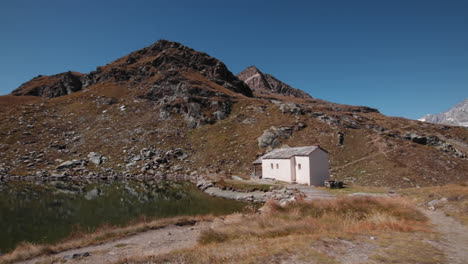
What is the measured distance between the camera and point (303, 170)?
127 feet

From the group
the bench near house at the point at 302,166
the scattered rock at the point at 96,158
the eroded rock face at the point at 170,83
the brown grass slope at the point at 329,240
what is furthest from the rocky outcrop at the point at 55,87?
the brown grass slope at the point at 329,240

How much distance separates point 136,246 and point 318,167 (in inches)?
1157

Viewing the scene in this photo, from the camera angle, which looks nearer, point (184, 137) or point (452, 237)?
point (452, 237)

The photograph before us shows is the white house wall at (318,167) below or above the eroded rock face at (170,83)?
below

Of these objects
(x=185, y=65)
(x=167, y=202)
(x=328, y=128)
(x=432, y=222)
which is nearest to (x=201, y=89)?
(x=185, y=65)

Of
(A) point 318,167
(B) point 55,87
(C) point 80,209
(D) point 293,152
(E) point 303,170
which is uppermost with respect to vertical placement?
(B) point 55,87

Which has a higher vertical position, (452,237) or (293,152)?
(293,152)

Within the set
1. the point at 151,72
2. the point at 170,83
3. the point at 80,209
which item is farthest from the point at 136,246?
the point at 151,72

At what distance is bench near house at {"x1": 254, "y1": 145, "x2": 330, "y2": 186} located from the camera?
37906 millimetres

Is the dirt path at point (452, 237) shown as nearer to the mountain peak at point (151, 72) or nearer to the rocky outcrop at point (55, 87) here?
the mountain peak at point (151, 72)

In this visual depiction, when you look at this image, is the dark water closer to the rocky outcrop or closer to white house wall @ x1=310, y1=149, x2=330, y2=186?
white house wall @ x1=310, y1=149, x2=330, y2=186

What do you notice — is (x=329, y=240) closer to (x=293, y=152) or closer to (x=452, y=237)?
(x=452, y=237)

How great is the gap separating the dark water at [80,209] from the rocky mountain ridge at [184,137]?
20.8m

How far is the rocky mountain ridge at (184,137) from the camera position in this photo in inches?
2117
